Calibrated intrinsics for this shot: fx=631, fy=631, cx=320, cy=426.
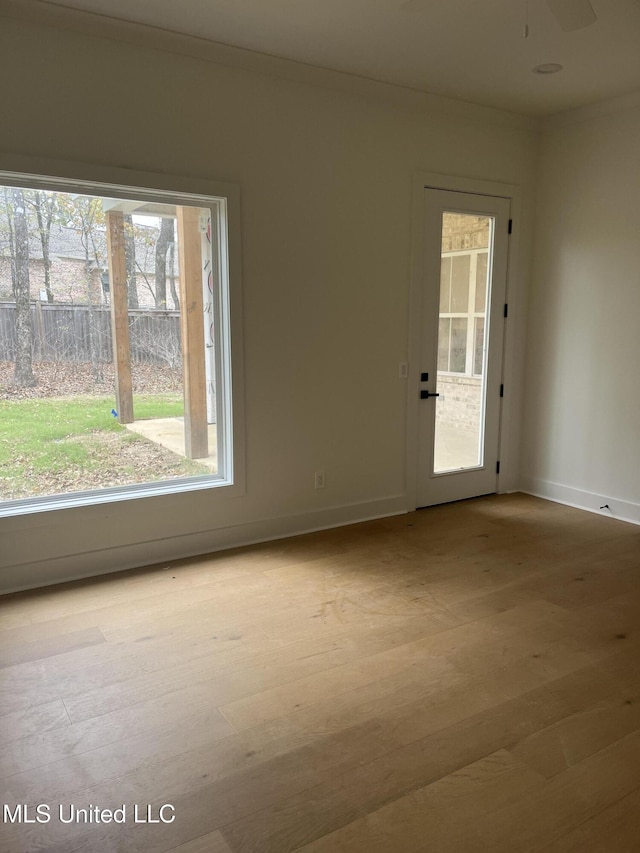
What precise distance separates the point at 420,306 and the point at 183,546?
2328mm

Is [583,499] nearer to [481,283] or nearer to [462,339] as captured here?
[462,339]

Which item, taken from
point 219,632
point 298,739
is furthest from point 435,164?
point 298,739

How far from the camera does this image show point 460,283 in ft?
15.5

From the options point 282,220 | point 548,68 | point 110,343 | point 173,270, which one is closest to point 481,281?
point 548,68

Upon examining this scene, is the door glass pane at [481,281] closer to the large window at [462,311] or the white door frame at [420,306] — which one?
the large window at [462,311]

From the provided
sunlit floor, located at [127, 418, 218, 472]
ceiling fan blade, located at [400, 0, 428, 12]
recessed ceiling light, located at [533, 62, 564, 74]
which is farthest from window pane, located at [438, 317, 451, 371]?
ceiling fan blade, located at [400, 0, 428, 12]

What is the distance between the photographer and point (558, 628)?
2.95 m

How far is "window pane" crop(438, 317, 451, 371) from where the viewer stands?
15.4 feet

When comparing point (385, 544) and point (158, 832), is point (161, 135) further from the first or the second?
point (158, 832)

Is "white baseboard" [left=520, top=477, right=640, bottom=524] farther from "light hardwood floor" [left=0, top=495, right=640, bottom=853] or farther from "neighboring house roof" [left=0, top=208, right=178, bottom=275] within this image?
"neighboring house roof" [left=0, top=208, right=178, bottom=275]

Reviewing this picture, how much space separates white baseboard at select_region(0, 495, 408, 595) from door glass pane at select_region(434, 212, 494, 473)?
666 mm

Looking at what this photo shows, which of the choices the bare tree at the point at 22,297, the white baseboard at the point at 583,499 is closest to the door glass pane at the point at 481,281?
the white baseboard at the point at 583,499

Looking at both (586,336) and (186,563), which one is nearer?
(186,563)

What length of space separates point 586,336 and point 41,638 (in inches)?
160
